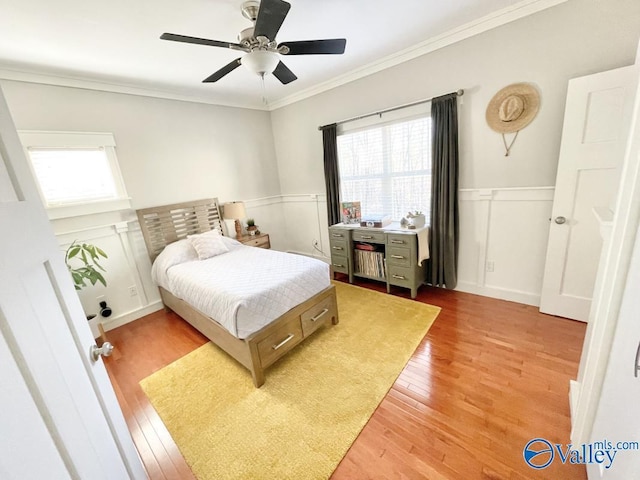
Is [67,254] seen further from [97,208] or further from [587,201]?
[587,201]

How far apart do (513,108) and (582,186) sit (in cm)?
87

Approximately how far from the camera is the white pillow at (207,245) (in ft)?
9.86

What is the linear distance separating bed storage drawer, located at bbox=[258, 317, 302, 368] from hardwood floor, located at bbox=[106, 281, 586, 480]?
71 cm

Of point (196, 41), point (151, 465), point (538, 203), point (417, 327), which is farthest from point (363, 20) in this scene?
point (151, 465)

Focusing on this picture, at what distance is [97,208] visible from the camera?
8.91ft

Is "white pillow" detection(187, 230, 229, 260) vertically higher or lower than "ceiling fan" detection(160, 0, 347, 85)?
lower

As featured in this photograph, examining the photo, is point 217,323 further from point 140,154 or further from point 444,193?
point 444,193

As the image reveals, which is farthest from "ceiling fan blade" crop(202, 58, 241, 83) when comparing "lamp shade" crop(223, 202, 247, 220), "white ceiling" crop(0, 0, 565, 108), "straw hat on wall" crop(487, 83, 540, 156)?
"straw hat on wall" crop(487, 83, 540, 156)

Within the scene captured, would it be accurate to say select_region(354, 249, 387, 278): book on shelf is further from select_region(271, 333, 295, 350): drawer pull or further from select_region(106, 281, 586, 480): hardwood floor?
select_region(271, 333, 295, 350): drawer pull

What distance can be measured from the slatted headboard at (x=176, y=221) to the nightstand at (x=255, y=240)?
30 centimetres

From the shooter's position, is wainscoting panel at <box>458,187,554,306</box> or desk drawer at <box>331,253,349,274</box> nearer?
wainscoting panel at <box>458,187,554,306</box>

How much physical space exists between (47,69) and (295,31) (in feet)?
7.51

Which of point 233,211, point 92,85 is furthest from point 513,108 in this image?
point 92,85

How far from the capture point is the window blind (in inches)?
97.1
